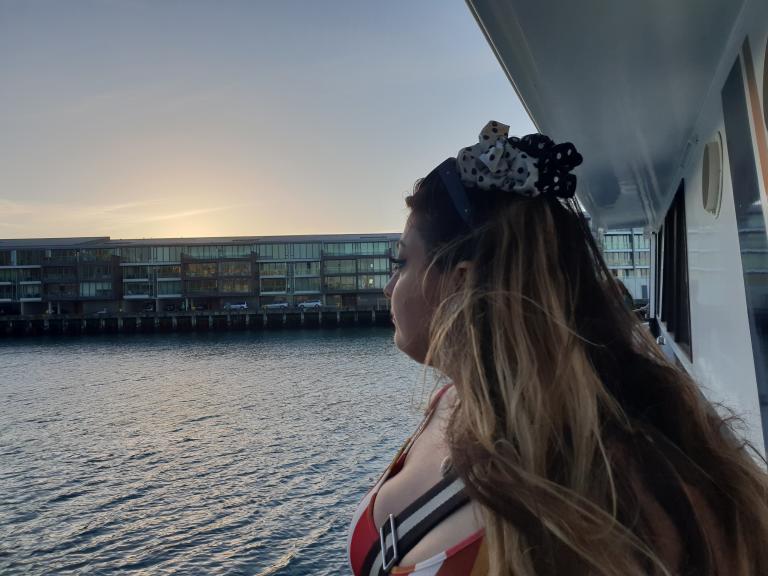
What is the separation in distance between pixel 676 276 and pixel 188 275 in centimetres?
7674

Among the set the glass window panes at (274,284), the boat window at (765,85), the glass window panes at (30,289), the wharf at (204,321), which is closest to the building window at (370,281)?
the wharf at (204,321)

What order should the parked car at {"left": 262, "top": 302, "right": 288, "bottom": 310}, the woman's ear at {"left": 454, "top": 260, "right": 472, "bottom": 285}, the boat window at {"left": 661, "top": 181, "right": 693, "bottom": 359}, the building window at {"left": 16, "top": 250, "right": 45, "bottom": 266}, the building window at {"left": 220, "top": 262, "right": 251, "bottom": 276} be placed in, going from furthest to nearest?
the building window at {"left": 16, "top": 250, "right": 45, "bottom": 266}, the building window at {"left": 220, "top": 262, "right": 251, "bottom": 276}, the parked car at {"left": 262, "top": 302, "right": 288, "bottom": 310}, the boat window at {"left": 661, "top": 181, "right": 693, "bottom": 359}, the woman's ear at {"left": 454, "top": 260, "right": 472, "bottom": 285}

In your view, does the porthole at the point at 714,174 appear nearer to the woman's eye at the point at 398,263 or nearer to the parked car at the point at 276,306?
the woman's eye at the point at 398,263

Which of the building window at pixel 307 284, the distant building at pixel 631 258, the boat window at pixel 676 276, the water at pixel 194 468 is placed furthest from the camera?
the building window at pixel 307 284

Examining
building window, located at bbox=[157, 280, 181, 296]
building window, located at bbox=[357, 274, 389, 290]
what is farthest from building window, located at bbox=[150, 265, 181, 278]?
building window, located at bbox=[357, 274, 389, 290]

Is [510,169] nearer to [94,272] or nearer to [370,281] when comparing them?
[370,281]

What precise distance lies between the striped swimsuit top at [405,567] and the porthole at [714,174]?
4.40 m

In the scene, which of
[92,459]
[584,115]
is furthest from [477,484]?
[92,459]

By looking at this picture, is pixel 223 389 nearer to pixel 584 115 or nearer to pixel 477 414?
pixel 584 115

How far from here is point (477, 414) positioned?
1.16 metres

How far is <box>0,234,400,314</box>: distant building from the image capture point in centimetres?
8225

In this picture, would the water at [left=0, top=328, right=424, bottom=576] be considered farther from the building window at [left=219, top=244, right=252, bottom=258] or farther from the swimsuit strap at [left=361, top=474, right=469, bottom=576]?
the building window at [left=219, top=244, right=252, bottom=258]

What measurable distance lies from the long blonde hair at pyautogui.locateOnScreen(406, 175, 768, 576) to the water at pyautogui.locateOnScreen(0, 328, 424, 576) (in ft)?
1.87

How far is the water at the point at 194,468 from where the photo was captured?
8.77m
